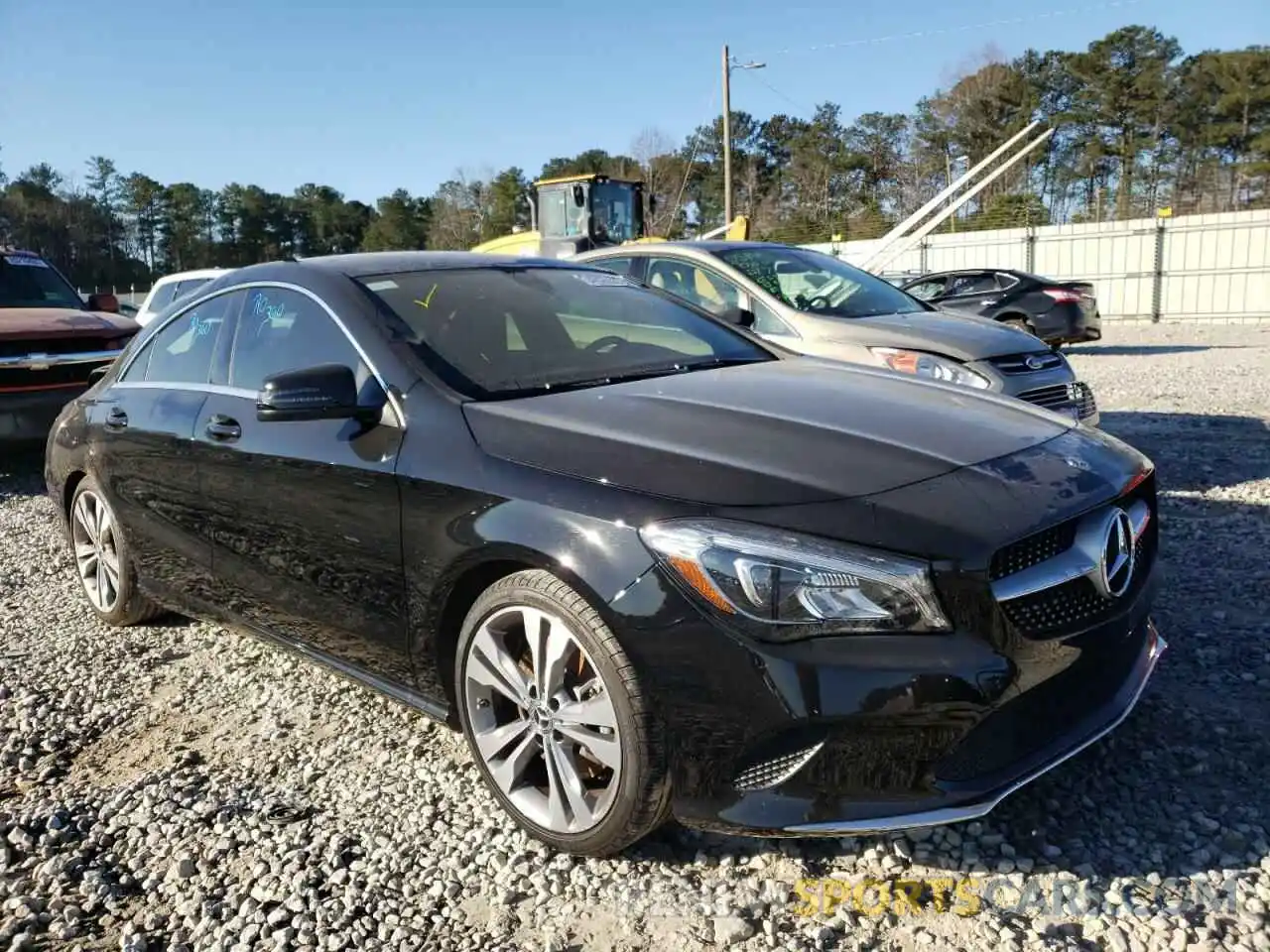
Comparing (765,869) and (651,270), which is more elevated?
(651,270)

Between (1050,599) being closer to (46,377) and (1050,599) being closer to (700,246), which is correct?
(700,246)

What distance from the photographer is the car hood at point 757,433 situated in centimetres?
227

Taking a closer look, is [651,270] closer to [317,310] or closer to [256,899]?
[317,310]

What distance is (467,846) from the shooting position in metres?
2.57

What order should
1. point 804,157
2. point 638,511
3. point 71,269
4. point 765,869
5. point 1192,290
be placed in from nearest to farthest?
point 638,511 < point 765,869 < point 1192,290 < point 804,157 < point 71,269

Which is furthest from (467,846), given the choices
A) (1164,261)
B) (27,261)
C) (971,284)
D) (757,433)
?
(1164,261)

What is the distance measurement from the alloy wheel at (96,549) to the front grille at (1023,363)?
468cm

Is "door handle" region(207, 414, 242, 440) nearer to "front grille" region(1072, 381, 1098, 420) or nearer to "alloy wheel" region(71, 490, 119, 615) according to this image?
"alloy wheel" region(71, 490, 119, 615)

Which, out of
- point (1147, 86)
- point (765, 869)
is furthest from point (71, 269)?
point (765, 869)

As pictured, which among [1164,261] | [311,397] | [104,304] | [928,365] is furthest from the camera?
[1164,261]

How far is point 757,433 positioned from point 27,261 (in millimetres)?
9147

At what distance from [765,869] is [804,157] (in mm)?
56682

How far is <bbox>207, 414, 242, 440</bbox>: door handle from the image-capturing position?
3395 mm

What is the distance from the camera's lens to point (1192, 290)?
77.5 ft
